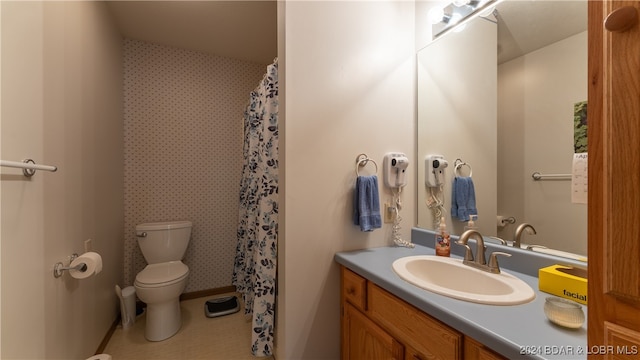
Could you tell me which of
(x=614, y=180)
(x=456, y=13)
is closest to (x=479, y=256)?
(x=614, y=180)

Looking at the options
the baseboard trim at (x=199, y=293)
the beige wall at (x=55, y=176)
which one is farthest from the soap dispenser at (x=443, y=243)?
the baseboard trim at (x=199, y=293)

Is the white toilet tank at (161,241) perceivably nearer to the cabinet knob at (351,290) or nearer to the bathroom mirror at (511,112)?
the cabinet knob at (351,290)

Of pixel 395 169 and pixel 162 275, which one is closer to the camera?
pixel 395 169

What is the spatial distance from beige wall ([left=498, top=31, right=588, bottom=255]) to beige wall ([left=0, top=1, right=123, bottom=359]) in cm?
197

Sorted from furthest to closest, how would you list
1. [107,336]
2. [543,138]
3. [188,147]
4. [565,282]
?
[188,147] < [107,336] < [543,138] < [565,282]

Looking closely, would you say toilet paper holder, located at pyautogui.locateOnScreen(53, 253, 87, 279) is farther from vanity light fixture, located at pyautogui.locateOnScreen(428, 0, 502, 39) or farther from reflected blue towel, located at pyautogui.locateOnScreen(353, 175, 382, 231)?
vanity light fixture, located at pyautogui.locateOnScreen(428, 0, 502, 39)

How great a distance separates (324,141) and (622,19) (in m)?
1.06

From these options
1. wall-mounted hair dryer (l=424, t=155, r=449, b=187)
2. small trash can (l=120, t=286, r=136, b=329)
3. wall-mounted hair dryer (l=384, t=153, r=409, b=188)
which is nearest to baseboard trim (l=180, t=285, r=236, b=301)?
small trash can (l=120, t=286, r=136, b=329)

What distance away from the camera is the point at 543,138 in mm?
1034

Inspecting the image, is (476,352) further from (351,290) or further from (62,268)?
(62,268)

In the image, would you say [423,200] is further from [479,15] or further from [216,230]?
[216,230]

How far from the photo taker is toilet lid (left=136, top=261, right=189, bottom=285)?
6.04 ft

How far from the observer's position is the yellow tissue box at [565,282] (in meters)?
0.78

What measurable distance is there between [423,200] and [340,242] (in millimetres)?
586
